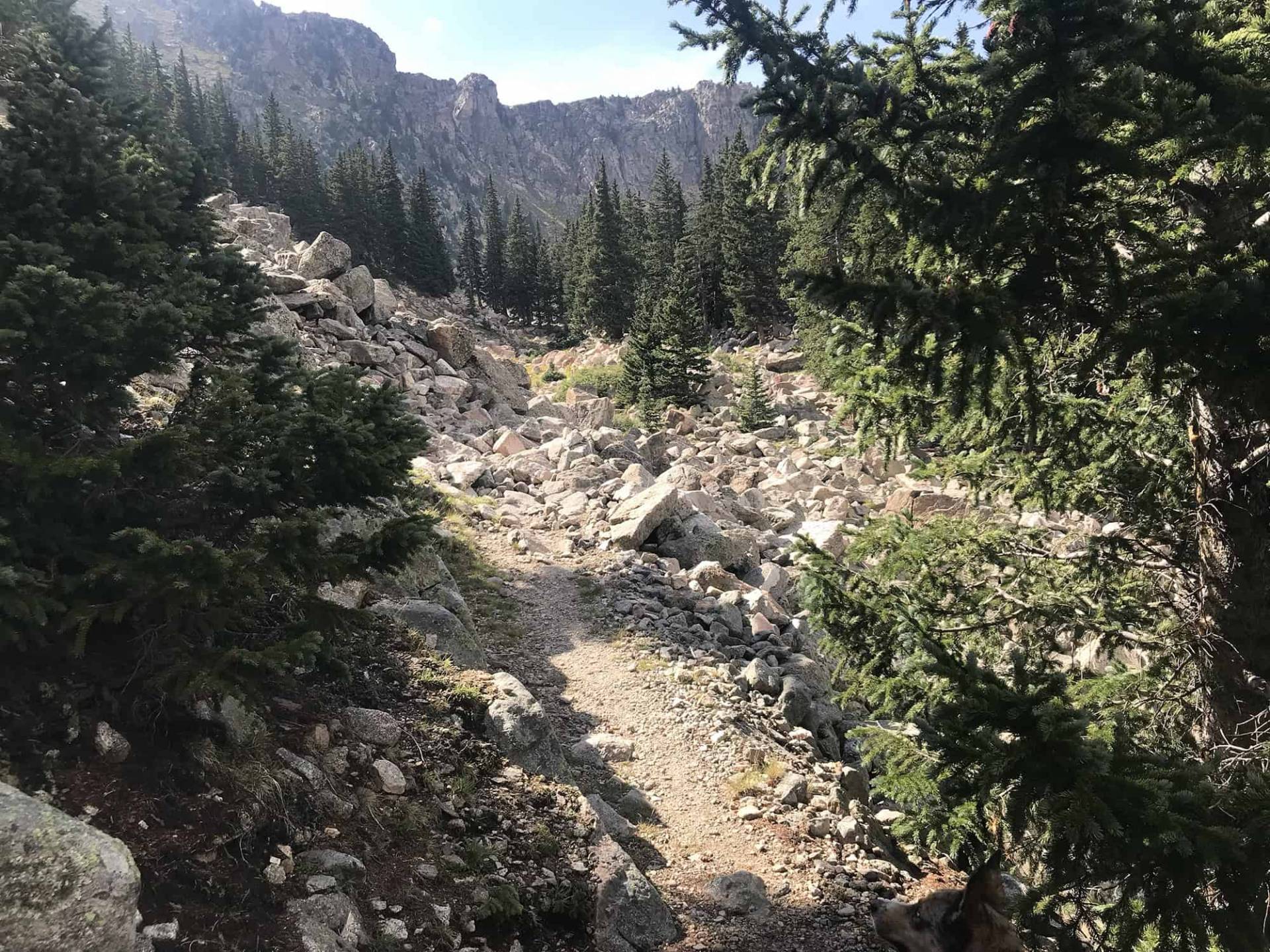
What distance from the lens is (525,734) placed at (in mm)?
7688

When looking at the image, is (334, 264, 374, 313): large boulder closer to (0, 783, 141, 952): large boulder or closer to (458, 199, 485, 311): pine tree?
(0, 783, 141, 952): large boulder

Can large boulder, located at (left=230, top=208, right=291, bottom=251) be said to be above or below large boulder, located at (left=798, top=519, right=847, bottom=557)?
above

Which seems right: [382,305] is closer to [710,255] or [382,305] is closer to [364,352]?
[364,352]

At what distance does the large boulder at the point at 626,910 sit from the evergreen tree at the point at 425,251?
72.1m

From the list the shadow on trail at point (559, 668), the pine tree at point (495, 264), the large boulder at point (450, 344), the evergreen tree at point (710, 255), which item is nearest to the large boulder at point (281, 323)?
the large boulder at point (450, 344)

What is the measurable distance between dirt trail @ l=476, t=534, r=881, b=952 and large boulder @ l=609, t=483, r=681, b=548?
1.34m

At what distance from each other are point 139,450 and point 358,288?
27.1 m

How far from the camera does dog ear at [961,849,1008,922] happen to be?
464cm

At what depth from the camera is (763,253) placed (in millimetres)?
49531

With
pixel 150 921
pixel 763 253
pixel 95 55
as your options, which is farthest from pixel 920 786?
pixel 763 253

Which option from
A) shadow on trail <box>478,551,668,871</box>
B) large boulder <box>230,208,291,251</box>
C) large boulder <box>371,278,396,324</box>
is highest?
large boulder <box>230,208,291,251</box>

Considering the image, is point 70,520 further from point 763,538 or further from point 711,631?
point 763,538

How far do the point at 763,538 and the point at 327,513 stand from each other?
13.1 metres

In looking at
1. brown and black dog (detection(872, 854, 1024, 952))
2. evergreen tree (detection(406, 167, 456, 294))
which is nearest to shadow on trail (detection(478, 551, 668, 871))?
brown and black dog (detection(872, 854, 1024, 952))
